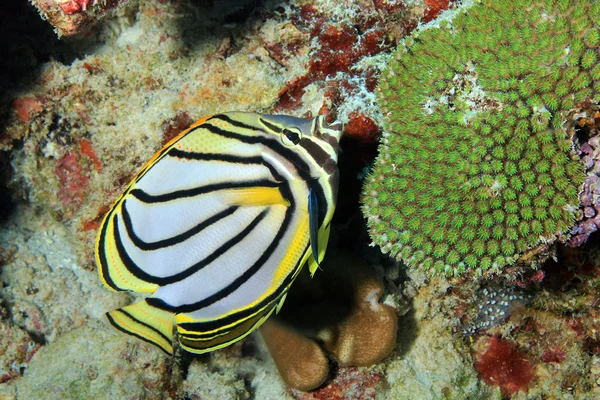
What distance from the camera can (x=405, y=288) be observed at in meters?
3.69

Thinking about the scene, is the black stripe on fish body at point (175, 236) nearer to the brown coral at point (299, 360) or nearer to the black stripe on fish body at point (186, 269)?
the black stripe on fish body at point (186, 269)

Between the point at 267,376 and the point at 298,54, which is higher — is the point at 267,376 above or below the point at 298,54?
below

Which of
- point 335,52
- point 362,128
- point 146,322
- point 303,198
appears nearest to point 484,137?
point 362,128

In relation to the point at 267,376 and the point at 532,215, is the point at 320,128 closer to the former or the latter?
the point at 532,215

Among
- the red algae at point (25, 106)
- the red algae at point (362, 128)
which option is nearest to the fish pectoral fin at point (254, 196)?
the red algae at point (362, 128)

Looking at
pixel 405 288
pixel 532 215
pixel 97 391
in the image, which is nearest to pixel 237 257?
pixel 532 215

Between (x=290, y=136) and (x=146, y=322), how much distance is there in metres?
1.33

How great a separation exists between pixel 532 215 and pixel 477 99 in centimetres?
76

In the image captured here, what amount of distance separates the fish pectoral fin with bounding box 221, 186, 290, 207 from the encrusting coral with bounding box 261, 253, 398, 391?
1.50 metres

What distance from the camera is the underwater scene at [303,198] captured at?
7.46ft

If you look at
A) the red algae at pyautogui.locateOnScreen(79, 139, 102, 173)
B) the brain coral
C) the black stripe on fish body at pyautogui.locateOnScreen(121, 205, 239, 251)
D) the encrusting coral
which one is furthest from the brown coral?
the red algae at pyautogui.locateOnScreen(79, 139, 102, 173)

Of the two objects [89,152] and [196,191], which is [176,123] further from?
[196,191]

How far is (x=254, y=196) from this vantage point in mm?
2174

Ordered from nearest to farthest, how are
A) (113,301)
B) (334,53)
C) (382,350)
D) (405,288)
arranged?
(334,53), (382,350), (405,288), (113,301)
